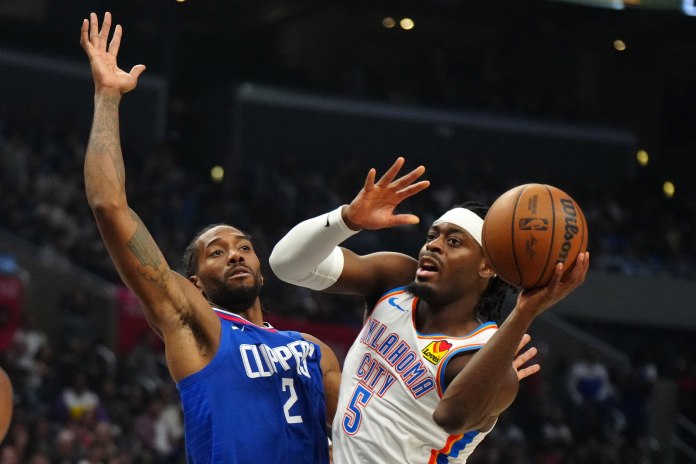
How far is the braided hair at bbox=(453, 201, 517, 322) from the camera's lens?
439cm

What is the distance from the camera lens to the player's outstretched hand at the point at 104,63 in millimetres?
3922

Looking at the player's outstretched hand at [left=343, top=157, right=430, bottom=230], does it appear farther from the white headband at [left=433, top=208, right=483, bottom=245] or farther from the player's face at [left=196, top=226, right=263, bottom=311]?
the player's face at [left=196, top=226, right=263, bottom=311]

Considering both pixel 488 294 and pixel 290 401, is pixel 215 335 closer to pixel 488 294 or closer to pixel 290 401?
pixel 290 401

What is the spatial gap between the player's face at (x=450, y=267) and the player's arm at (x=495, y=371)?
417 mm

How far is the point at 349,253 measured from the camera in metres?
4.50

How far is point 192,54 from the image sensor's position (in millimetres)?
21969

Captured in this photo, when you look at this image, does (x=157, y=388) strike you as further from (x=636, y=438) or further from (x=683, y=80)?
(x=683, y=80)

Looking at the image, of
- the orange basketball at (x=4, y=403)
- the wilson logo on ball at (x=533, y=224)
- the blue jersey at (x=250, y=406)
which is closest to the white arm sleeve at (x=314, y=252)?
the blue jersey at (x=250, y=406)

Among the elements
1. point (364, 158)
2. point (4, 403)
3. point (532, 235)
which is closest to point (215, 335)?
point (4, 403)

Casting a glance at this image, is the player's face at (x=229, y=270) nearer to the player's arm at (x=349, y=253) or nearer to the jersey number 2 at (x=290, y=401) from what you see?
the player's arm at (x=349, y=253)

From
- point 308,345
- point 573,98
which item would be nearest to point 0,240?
point 308,345

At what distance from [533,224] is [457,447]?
38.9 inches

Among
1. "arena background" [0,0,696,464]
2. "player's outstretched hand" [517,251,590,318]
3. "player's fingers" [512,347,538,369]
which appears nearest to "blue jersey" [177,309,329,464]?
"player's fingers" [512,347,538,369]

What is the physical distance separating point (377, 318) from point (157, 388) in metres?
7.77
